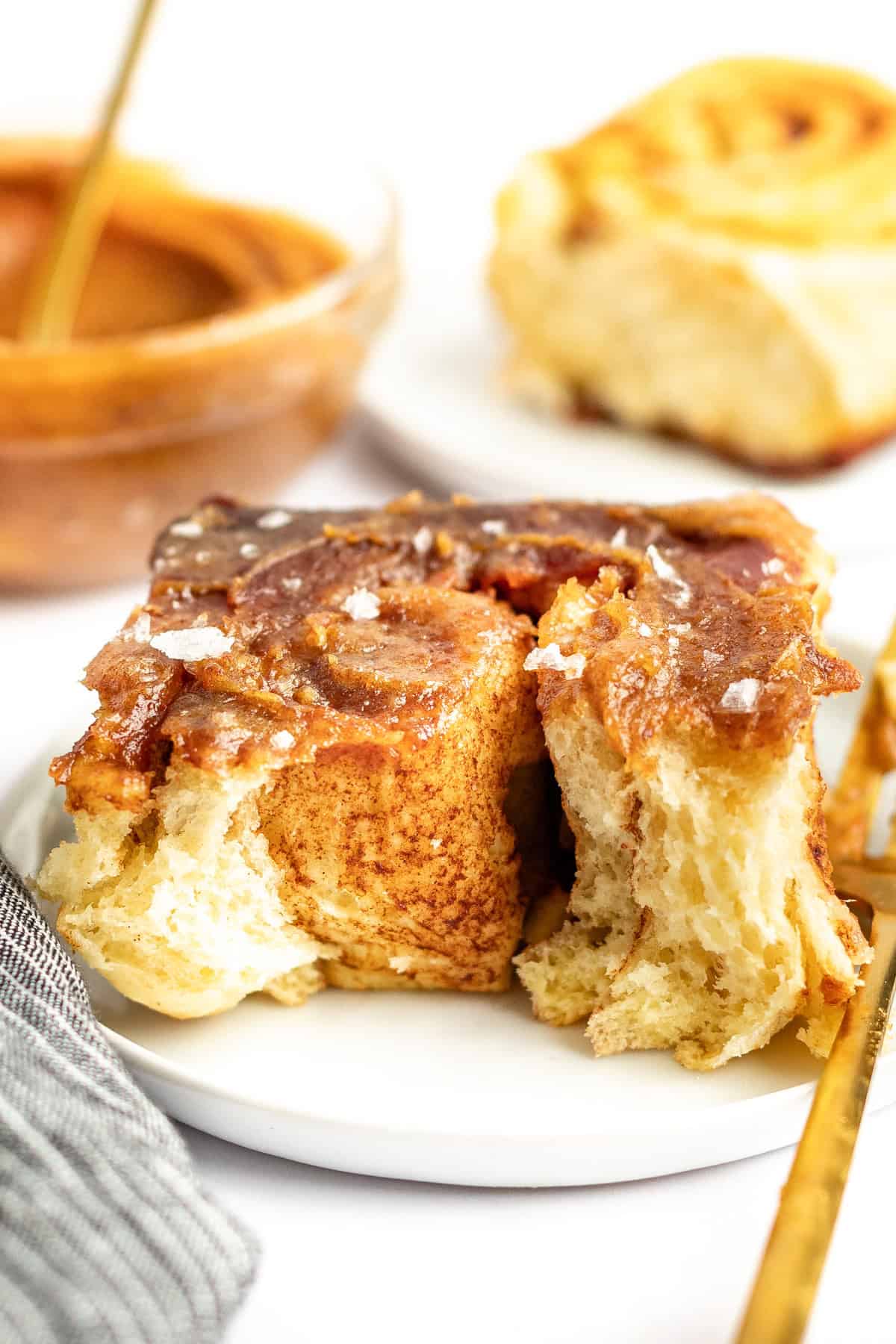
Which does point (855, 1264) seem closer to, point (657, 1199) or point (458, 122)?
point (657, 1199)

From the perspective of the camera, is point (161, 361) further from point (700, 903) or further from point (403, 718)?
point (700, 903)

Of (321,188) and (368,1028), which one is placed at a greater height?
(321,188)

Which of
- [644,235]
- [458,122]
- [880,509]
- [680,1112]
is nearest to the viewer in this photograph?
[680,1112]

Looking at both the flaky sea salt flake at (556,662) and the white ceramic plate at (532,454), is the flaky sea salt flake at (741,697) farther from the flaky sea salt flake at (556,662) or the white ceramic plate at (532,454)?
the white ceramic plate at (532,454)

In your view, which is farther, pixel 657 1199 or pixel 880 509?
pixel 880 509

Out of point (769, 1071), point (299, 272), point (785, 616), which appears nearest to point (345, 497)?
point (299, 272)

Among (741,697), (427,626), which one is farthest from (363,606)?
(741,697)

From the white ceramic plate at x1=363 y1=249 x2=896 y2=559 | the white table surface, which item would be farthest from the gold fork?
the white ceramic plate at x1=363 y1=249 x2=896 y2=559

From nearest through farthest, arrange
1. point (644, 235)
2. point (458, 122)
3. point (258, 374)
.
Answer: point (258, 374), point (644, 235), point (458, 122)

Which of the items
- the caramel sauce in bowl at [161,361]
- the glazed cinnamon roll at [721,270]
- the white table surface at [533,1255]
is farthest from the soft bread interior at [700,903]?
the glazed cinnamon roll at [721,270]
